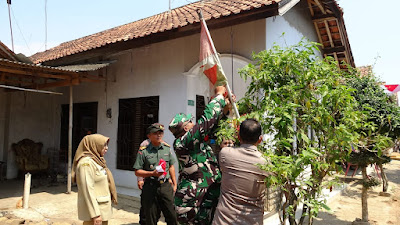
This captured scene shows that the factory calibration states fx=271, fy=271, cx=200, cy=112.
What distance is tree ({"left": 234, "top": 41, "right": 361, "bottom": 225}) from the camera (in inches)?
83.2

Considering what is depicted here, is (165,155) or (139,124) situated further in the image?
(139,124)

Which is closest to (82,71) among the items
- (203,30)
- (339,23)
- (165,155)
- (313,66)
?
(165,155)

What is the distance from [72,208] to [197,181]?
14.6 feet

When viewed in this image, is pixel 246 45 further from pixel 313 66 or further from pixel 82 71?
pixel 82 71

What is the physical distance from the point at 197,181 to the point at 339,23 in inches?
287

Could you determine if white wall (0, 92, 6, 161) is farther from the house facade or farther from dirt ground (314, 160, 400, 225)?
dirt ground (314, 160, 400, 225)

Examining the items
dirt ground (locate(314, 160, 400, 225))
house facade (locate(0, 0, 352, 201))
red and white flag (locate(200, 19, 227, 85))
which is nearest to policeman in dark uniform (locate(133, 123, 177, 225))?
red and white flag (locate(200, 19, 227, 85))

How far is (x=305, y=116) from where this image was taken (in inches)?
89.0

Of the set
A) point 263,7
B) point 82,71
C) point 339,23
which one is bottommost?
point 82,71

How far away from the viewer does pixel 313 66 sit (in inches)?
93.4

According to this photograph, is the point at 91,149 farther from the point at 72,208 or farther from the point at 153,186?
the point at 72,208

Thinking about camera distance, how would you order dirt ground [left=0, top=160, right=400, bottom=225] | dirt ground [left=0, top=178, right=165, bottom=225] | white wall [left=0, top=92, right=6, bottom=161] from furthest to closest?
white wall [left=0, top=92, right=6, bottom=161], dirt ground [left=0, top=160, right=400, bottom=225], dirt ground [left=0, top=178, right=165, bottom=225]

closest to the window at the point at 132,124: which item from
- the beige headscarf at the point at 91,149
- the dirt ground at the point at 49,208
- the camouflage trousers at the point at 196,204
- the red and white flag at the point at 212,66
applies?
the dirt ground at the point at 49,208

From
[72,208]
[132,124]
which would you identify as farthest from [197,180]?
[132,124]
